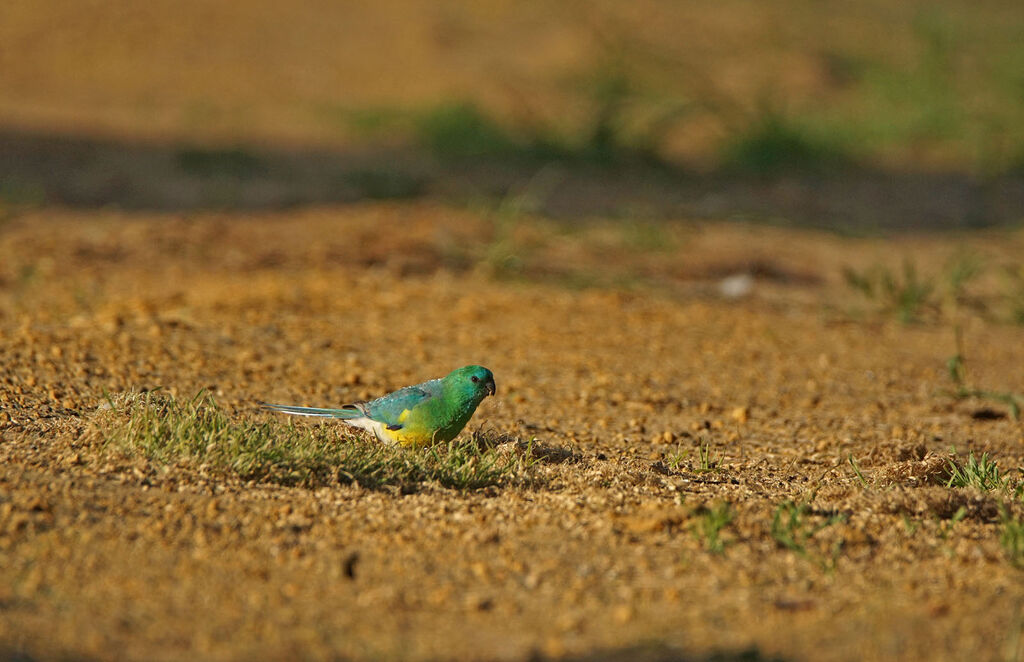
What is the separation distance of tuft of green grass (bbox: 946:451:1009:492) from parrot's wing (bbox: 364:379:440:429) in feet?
4.53

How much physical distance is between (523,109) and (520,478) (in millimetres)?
7258

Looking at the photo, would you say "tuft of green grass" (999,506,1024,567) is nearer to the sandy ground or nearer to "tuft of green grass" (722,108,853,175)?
the sandy ground

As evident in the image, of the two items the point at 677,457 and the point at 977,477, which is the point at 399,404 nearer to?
the point at 677,457

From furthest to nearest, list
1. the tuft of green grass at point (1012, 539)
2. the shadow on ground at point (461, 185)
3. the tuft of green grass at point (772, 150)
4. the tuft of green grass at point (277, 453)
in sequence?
the tuft of green grass at point (772, 150) < the shadow on ground at point (461, 185) < the tuft of green grass at point (277, 453) < the tuft of green grass at point (1012, 539)

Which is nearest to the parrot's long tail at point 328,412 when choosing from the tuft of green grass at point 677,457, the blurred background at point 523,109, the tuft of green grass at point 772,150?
the tuft of green grass at point 677,457

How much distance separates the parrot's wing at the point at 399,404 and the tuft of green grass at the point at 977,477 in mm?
1381

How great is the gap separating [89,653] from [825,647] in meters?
1.34

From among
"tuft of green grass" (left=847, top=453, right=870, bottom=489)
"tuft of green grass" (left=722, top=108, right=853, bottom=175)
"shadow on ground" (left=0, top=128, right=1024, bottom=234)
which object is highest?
"tuft of green grass" (left=722, top=108, right=853, bottom=175)

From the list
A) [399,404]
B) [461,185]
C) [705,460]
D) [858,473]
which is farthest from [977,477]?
[461,185]

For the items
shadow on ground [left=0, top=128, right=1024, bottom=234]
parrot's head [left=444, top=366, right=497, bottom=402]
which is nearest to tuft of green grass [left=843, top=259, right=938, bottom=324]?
shadow on ground [left=0, top=128, right=1024, bottom=234]

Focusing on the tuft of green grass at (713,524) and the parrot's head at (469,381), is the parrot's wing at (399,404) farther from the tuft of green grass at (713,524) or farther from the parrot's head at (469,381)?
the tuft of green grass at (713,524)

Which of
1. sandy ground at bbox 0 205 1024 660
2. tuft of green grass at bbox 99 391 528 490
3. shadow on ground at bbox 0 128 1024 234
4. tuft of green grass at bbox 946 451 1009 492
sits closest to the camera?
sandy ground at bbox 0 205 1024 660

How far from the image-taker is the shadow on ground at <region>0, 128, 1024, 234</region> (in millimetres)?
7633

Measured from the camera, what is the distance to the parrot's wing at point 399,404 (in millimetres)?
3312
